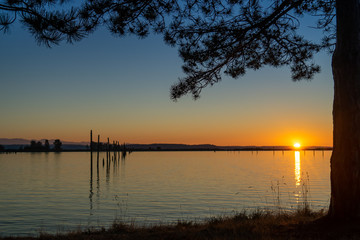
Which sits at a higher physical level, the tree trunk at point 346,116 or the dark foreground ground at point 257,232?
the tree trunk at point 346,116

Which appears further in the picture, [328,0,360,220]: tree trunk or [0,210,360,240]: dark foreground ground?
[328,0,360,220]: tree trunk

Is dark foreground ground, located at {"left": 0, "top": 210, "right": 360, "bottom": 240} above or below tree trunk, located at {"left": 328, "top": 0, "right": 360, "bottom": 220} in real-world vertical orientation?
below

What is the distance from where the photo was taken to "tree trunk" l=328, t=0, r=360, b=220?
693cm

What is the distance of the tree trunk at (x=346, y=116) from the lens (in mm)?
6926

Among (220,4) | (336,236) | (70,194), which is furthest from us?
(70,194)

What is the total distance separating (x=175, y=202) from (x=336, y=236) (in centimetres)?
1463

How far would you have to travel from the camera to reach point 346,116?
7.05 meters

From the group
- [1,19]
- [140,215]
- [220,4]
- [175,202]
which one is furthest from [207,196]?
[1,19]

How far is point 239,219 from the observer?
377 inches

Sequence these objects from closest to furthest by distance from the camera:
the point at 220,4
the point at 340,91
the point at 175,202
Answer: the point at 340,91
the point at 220,4
the point at 175,202

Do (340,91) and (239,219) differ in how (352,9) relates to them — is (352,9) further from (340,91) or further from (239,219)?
(239,219)

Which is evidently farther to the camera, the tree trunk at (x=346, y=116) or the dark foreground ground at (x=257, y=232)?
the tree trunk at (x=346, y=116)

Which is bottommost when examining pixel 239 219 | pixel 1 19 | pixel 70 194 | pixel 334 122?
pixel 70 194

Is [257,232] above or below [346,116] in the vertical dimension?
below
